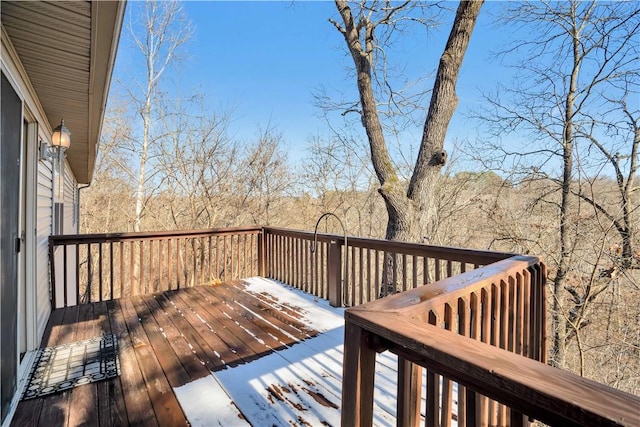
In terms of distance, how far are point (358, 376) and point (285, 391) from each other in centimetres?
136

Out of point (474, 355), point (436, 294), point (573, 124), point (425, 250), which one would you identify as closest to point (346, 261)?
point (425, 250)

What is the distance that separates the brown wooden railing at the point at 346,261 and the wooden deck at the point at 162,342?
606 millimetres

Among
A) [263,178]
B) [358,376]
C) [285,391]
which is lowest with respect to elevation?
[285,391]

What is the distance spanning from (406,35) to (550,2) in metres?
2.76

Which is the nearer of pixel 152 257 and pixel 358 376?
pixel 358 376

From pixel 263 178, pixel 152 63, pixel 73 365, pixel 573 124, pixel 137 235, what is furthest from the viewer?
pixel 263 178

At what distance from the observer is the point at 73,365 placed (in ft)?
8.29

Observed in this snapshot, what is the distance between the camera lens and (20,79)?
2.39m

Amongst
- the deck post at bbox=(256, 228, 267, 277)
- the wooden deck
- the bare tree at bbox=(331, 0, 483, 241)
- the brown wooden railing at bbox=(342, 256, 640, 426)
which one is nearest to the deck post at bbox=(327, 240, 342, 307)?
the wooden deck

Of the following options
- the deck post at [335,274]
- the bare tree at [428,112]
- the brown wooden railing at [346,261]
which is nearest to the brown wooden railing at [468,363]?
the brown wooden railing at [346,261]

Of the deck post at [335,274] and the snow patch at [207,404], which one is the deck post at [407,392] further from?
the deck post at [335,274]

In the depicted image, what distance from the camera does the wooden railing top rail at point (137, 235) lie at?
3.84 meters

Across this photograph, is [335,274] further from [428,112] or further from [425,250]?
[428,112]

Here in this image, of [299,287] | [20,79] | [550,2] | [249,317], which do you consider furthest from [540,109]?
[20,79]
